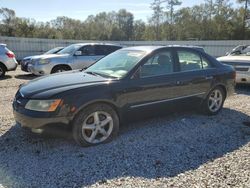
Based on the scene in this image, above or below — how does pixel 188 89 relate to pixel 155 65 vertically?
below

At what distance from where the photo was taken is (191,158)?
389cm

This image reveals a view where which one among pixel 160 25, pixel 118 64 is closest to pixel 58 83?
Result: pixel 118 64

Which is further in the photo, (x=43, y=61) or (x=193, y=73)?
(x=43, y=61)

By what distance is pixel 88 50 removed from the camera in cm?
1131

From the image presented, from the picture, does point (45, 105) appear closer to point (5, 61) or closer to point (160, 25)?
point (5, 61)

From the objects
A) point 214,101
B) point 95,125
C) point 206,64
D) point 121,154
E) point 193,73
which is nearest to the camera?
point 121,154

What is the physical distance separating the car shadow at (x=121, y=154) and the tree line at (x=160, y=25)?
33.3 meters

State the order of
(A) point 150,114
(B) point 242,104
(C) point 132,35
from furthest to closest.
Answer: (C) point 132,35 < (B) point 242,104 < (A) point 150,114

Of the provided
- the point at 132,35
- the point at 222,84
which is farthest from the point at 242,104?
the point at 132,35

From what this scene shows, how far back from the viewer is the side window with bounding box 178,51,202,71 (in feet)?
17.4

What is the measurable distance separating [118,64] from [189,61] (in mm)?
1513

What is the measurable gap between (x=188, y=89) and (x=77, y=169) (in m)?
2.79

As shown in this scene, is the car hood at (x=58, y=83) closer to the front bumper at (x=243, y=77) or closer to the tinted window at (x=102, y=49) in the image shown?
the front bumper at (x=243, y=77)

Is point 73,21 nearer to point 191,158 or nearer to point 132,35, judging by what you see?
point 132,35
